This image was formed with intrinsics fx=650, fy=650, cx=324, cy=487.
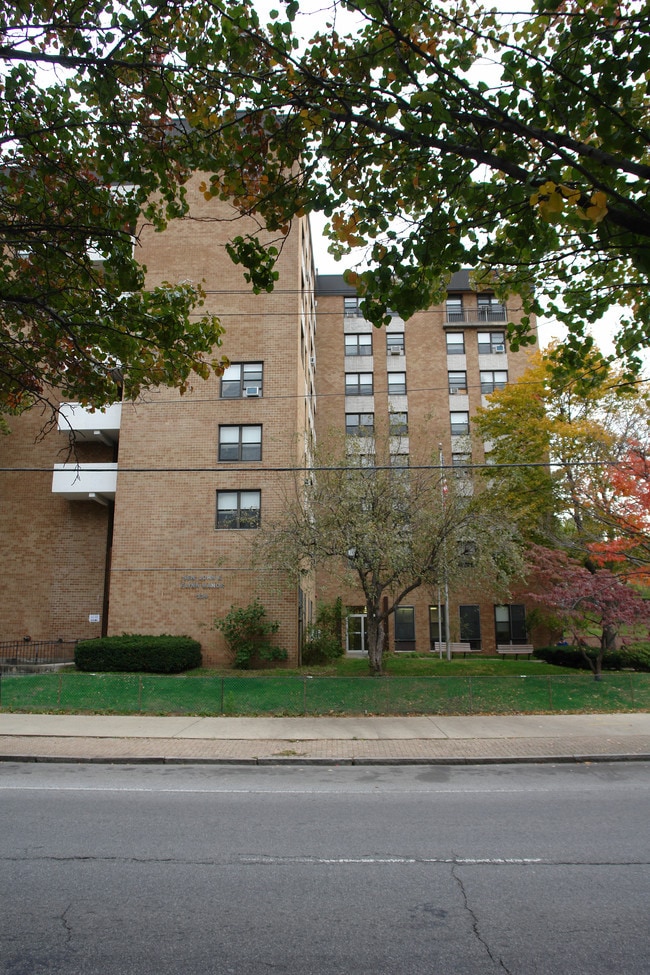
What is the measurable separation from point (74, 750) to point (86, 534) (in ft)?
53.3

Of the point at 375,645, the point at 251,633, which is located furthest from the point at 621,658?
the point at 251,633

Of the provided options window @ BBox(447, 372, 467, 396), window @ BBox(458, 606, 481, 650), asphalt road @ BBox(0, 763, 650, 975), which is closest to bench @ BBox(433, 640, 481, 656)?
window @ BBox(458, 606, 481, 650)

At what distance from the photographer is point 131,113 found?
620 centimetres

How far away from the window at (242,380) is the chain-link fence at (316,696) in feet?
38.6

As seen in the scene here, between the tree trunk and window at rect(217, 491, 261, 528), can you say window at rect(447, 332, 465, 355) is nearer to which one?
window at rect(217, 491, 261, 528)

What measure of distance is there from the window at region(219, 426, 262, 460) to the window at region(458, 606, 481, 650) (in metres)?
17.3

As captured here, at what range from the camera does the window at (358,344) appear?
131 feet

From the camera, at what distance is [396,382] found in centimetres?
3950

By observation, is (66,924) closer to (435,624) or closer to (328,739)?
(328,739)

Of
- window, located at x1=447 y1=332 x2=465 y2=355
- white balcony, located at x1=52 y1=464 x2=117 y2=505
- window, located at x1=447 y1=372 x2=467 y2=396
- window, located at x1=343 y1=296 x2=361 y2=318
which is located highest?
window, located at x1=343 y1=296 x2=361 y2=318

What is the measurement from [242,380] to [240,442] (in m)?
2.43

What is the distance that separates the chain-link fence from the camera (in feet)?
50.0

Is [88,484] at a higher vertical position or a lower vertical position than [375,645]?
higher

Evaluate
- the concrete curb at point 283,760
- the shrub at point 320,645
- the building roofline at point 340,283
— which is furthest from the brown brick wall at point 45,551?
the building roofline at point 340,283
